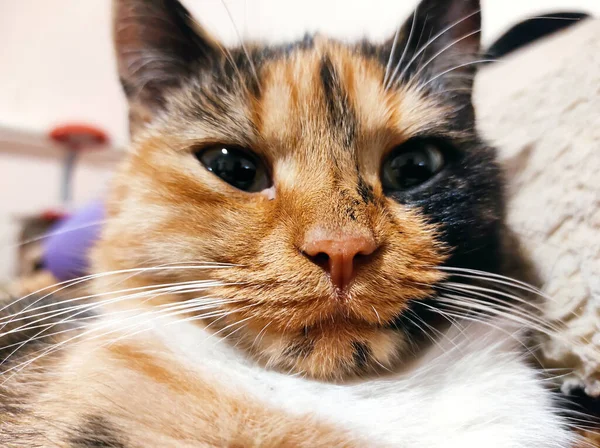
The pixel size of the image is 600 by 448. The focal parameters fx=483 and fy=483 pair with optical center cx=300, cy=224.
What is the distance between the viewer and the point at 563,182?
695 mm

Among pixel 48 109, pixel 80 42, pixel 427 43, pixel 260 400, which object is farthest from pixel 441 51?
pixel 48 109

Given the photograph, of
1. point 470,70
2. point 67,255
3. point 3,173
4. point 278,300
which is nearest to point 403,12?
point 470,70

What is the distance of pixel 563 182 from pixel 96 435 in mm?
685

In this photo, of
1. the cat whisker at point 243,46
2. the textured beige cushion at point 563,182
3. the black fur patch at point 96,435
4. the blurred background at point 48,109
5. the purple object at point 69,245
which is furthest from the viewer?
the blurred background at point 48,109

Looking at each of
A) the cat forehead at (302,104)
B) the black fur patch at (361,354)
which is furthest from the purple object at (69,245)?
the black fur patch at (361,354)

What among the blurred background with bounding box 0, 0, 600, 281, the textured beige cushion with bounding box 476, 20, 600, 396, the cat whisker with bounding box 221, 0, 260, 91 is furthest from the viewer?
the blurred background with bounding box 0, 0, 600, 281

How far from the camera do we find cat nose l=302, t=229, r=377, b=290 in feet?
1.76

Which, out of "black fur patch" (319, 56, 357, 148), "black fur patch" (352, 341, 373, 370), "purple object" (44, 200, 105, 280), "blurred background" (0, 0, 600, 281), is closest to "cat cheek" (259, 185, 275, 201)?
"black fur patch" (319, 56, 357, 148)

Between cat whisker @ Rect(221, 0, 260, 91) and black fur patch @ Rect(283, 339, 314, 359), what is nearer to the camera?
black fur patch @ Rect(283, 339, 314, 359)

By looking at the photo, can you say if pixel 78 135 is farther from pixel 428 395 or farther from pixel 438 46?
pixel 428 395

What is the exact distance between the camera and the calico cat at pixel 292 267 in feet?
1.81

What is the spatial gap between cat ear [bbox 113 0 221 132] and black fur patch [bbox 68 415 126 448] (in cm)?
49

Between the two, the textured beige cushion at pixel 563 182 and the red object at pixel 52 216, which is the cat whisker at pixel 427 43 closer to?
the textured beige cushion at pixel 563 182

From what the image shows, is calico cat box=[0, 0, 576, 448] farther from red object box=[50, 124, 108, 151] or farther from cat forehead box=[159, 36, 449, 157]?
red object box=[50, 124, 108, 151]
